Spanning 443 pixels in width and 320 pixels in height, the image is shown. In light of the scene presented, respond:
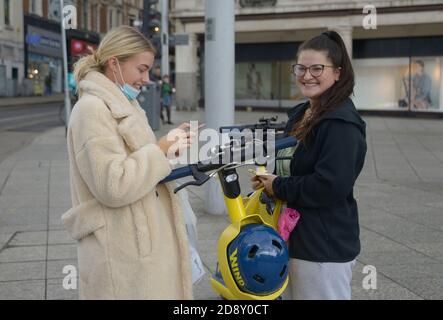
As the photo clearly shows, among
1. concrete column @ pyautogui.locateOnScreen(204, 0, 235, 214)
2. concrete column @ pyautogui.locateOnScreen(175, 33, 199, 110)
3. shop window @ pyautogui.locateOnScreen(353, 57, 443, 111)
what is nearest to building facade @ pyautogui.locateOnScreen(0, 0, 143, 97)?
concrete column @ pyautogui.locateOnScreen(175, 33, 199, 110)

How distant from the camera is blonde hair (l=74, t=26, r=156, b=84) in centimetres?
250

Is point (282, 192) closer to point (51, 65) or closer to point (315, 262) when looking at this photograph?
point (315, 262)

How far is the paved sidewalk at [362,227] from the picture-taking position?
459cm

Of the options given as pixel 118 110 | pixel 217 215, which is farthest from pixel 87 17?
pixel 118 110

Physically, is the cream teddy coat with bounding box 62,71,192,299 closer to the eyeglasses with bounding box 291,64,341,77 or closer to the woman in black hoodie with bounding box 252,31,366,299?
the woman in black hoodie with bounding box 252,31,366,299

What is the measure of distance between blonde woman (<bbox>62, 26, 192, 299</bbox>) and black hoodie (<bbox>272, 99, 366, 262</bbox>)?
512 mm

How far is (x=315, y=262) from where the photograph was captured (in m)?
2.59

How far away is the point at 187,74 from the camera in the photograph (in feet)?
84.8

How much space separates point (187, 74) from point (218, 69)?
19101 mm

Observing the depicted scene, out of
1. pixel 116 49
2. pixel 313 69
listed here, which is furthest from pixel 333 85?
pixel 116 49

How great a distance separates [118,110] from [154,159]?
255mm

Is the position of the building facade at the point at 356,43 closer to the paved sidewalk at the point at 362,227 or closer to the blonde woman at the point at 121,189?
the paved sidewalk at the point at 362,227

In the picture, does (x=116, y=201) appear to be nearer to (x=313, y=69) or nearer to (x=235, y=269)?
(x=235, y=269)

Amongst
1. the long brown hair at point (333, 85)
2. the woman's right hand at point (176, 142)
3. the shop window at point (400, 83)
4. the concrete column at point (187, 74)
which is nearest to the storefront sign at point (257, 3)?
the concrete column at point (187, 74)
